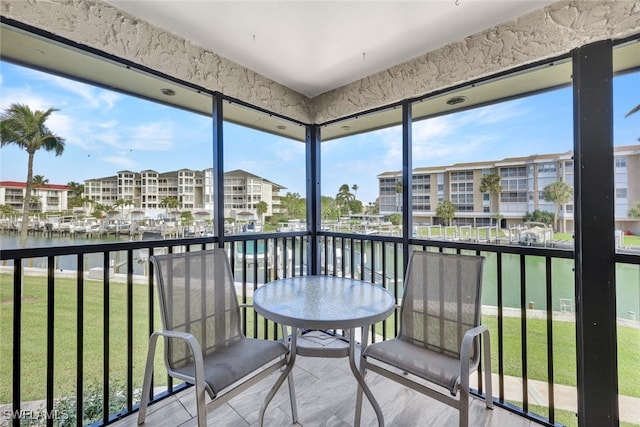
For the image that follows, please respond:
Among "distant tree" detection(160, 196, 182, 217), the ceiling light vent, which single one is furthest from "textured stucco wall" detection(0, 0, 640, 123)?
"distant tree" detection(160, 196, 182, 217)

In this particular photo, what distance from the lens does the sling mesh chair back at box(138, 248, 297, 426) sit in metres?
1.43

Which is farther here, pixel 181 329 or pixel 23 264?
pixel 181 329

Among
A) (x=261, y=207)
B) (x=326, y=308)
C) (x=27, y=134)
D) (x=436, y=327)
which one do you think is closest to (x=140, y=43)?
(x=27, y=134)

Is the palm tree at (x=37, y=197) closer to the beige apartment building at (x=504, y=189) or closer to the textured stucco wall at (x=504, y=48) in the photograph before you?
the textured stucco wall at (x=504, y=48)

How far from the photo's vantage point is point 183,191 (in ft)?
7.38

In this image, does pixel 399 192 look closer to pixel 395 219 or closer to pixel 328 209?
pixel 395 219

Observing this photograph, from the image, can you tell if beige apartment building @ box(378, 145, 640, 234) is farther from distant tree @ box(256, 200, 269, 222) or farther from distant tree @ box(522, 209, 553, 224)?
distant tree @ box(256, 200, 269, 222)

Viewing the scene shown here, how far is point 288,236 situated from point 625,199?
2605mm

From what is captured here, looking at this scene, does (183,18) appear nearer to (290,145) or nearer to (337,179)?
(290,145)

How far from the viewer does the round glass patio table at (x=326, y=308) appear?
1465 millimetres

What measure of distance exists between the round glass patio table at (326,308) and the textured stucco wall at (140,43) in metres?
1.75

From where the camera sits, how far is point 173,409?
189 centimetres

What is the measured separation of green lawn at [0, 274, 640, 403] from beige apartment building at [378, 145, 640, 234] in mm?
780

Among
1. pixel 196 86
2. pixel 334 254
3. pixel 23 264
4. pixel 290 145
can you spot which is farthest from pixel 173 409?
pixel 290 145
